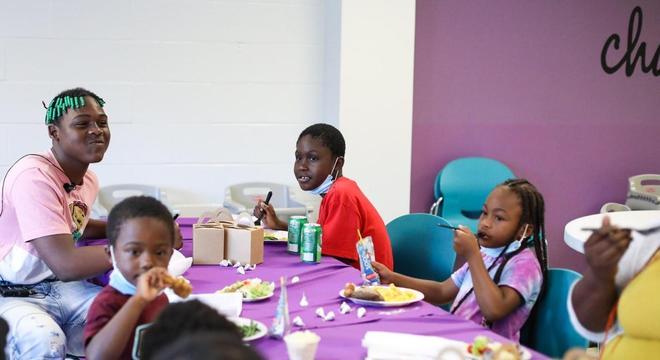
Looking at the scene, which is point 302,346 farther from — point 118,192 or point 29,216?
point 118,192

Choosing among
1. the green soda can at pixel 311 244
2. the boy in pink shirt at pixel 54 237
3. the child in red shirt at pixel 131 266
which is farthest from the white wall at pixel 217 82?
the child in red shirt at pixel 131 266

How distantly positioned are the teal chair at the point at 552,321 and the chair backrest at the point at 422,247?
722mm

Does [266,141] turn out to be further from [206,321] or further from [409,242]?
[206,321]

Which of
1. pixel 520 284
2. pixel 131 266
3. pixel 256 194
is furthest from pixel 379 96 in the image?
pixel 131 266

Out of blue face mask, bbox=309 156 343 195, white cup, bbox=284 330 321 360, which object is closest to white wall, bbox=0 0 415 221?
blue face mask, bbox=309 156 343 195

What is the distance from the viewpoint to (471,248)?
7.74ft

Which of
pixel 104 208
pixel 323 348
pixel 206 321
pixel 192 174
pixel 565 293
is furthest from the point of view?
pixel 192 174

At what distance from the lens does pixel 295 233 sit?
3.07 metres

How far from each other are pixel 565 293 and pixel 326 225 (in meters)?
1.11

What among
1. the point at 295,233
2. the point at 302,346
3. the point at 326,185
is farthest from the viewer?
the point at 326,185

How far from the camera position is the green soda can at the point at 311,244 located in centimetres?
288

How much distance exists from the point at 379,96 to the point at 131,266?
3.25 m

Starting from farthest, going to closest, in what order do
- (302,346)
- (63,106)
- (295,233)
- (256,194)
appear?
1. (256,194)
2. (295,233)
3. (63,106)
4. (302,346)

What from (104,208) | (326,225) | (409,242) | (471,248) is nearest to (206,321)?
(471,248)
